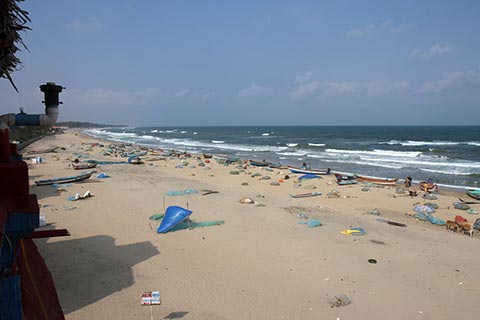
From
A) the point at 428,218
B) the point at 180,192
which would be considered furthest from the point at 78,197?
the point at 428,218

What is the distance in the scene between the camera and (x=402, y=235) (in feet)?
29.3

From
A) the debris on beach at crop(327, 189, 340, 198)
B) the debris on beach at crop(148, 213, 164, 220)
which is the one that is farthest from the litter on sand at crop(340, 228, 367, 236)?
the debris on beach at crop(327, 189, 340, 198)

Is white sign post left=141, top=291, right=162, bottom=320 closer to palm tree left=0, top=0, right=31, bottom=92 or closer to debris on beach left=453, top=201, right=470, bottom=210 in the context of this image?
palm tree left=0, top=0, right=31, bottom=92

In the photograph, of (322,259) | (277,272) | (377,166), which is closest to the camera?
(277,272)

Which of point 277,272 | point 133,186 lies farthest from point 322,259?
point 133,186

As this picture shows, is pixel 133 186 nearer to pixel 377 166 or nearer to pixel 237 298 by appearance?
pixel 237 298

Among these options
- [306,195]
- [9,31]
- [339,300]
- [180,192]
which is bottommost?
[339,300]

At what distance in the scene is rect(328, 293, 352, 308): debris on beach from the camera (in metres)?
5.31

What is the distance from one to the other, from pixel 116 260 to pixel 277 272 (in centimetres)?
350

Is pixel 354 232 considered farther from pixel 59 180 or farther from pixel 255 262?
pixel 59 180

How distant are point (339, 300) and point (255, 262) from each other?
202 centimetres

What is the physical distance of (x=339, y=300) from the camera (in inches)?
213

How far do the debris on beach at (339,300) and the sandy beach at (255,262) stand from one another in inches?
3.1

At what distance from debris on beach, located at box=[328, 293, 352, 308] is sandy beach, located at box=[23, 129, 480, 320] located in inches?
3.1
